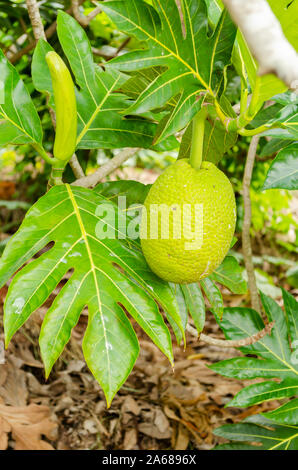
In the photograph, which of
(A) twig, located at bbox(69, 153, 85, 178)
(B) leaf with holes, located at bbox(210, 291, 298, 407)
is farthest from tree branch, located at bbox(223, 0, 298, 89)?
(B) leaf with holes, located at bbox(210, 291, 298, 407)

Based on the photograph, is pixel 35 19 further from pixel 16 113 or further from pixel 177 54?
pixel 177 54

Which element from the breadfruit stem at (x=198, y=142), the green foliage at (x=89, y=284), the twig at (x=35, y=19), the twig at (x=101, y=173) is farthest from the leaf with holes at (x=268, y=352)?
the twig at (x=35, y=19)

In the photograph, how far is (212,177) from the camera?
2.17 feet

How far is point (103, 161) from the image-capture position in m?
2.55

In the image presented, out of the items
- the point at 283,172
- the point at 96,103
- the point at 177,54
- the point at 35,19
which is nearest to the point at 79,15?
the point at 35,19

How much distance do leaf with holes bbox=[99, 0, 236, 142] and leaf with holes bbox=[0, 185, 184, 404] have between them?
0.20 m

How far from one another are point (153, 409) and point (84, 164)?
947 mm

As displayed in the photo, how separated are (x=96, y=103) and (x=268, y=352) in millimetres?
734

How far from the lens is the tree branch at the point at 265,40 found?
250 millimetres

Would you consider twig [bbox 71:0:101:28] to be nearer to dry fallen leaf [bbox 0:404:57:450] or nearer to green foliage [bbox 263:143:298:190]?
green foliage [bbox 263:143:298:190]

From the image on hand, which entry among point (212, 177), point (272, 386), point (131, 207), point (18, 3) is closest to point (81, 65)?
point (131, 207)

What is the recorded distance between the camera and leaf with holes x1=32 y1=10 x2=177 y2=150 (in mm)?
855

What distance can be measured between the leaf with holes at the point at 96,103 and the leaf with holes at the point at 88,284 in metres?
0.14
